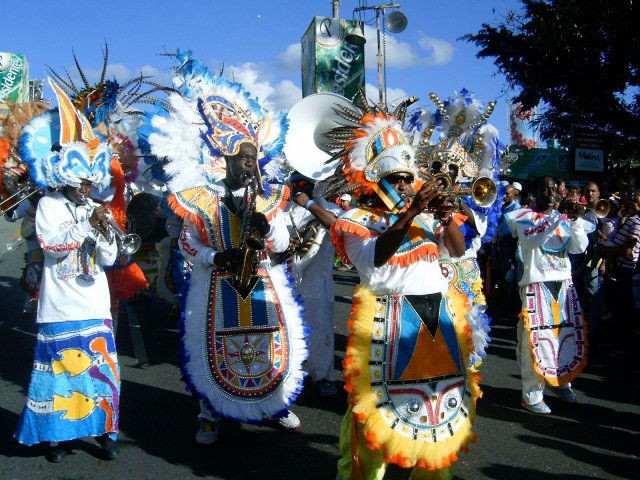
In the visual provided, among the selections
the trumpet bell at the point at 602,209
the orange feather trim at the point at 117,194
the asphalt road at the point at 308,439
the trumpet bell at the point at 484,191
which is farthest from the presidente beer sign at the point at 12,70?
the trumpet bell at the point at 484,191

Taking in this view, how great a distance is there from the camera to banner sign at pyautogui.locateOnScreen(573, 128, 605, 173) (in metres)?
14.3

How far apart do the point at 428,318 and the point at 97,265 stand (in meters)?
2.19

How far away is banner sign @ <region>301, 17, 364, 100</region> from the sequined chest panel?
59.2ft

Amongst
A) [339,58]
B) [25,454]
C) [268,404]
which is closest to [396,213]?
[268,404]

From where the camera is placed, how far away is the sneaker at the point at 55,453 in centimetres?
386

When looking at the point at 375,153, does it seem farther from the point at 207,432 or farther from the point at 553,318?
the point at 553,318

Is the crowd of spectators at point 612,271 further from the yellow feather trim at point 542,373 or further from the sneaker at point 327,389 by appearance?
the sneaker at point 327,389

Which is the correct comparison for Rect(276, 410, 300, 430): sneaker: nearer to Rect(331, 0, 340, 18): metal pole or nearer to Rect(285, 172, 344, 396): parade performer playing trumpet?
Rect(285, 172, 344, 396): parade performer playing trumpet

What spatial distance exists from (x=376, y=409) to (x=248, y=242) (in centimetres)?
133

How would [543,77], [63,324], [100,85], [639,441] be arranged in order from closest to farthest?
[63,324] → [639,441] → [100,85] → [543,77]

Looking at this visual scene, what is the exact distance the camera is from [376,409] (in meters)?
2.83

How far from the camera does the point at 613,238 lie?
21.4 feet

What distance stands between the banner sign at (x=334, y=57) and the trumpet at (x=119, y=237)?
16979 millimetres

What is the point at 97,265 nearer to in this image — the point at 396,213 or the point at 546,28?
the point at 396,213
